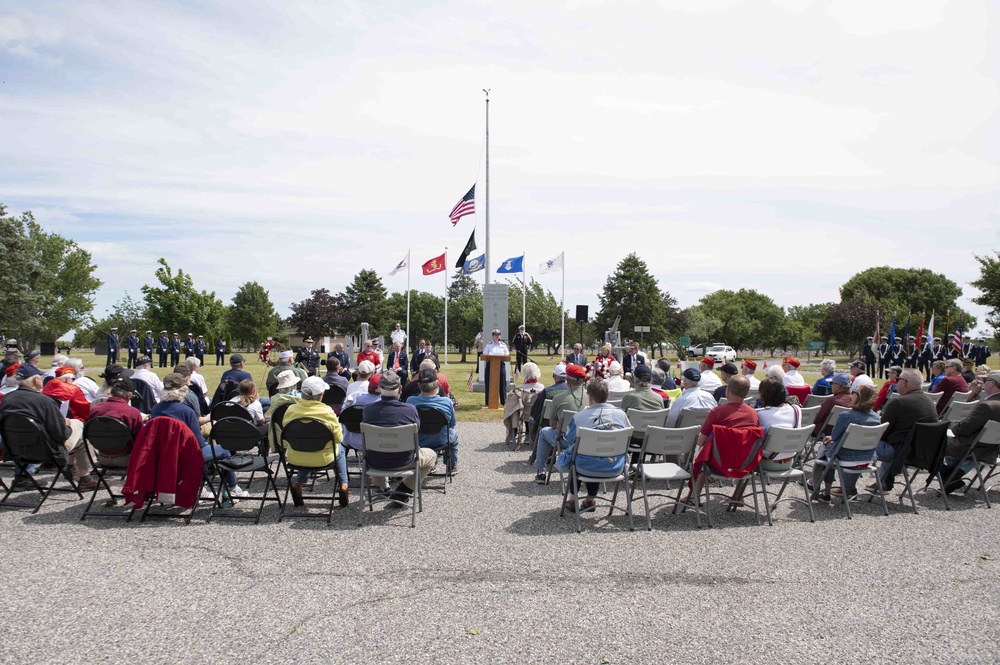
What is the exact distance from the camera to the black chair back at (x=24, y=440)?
6617 millimetres

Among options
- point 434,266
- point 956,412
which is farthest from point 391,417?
point 434,266

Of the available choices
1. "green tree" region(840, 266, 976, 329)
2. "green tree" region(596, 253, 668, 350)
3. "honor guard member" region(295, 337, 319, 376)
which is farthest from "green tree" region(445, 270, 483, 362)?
"green tree" region(840, 266, 976, 329)

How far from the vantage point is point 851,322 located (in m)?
59.1

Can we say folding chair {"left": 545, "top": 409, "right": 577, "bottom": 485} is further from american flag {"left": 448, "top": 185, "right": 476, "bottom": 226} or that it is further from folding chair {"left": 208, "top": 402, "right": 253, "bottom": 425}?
american flag {"left": 448, "top": 185, "right": 476, "bottom": 226}

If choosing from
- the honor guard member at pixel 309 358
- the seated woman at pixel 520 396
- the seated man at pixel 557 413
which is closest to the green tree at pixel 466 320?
the honor guard member at pixel 309 358

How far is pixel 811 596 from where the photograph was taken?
4.64 m

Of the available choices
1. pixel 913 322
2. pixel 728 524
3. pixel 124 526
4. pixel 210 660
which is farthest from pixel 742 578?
pixel 913 322

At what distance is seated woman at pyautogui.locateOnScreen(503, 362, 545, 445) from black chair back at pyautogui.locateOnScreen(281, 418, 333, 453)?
4.04 metres

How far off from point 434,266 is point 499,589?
2420cm

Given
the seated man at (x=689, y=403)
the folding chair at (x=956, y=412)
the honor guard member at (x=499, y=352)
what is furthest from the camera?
the honor guard member at (x=499, y=352)

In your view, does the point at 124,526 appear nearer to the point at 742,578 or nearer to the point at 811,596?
the point at 742,578

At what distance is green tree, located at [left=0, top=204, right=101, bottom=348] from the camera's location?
41.2 meters

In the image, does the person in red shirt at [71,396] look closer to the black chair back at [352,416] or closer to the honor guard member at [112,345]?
the black chair back at [352,416]

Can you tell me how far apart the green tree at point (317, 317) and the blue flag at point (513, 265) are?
48.9 m
